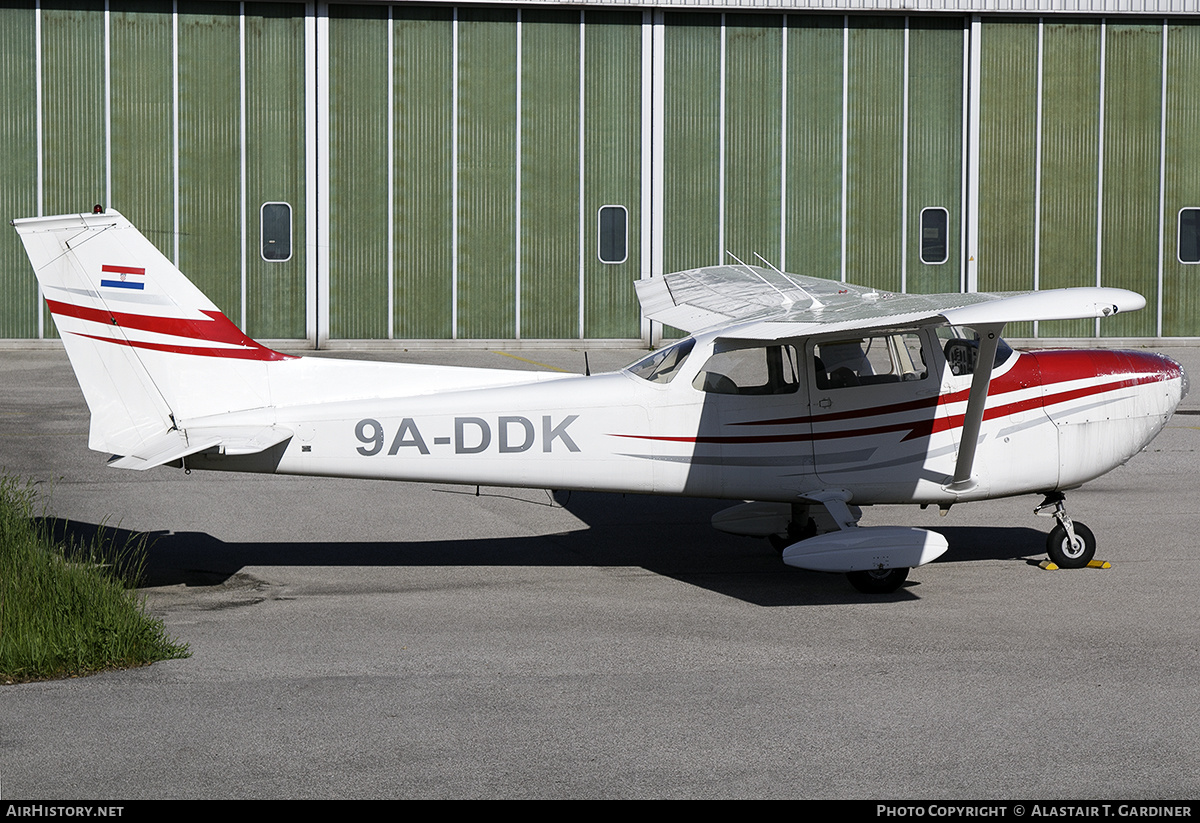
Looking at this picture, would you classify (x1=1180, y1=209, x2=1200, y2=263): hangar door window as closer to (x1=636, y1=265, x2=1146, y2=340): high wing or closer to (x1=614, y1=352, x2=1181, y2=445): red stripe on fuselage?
(x1=636, y1=265, x2=1146, y2=340): high wing

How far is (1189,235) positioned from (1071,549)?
750 inches

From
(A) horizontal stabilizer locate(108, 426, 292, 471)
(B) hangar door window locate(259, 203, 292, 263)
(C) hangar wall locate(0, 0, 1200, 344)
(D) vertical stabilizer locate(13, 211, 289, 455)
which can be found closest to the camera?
(A) horizontal stabilizer locate(108, 426, 292, 471)

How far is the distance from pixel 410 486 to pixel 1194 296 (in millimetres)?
19574

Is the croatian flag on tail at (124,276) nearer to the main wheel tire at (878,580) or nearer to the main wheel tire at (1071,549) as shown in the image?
the main wheel tire at (878,580)

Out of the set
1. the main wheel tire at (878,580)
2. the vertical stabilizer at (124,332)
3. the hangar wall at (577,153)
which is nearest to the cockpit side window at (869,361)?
the main wheel tire at (878,580)

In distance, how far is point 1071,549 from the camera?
32.2 ft

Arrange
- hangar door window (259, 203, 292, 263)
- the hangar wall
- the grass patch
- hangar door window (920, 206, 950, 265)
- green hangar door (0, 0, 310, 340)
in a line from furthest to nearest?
hangar door window (920, 206, 950, 265), hangar door window (259, 203, 292, 263), the hangar wall, green hangar door (0, 0, 310, 340), the grass patch

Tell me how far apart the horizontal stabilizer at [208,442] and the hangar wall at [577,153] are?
15979mm

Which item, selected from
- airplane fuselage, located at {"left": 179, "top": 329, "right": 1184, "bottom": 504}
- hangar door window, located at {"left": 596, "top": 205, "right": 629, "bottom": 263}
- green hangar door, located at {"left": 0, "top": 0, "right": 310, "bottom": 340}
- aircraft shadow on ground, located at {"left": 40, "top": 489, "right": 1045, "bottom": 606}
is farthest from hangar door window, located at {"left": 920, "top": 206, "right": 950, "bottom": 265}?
airplane fuselage, located at {"left": 179, "top": 329, "right": 1184, "bottom": 504}

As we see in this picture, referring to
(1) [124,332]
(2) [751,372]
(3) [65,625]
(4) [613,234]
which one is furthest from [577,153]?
(3) [65,625]

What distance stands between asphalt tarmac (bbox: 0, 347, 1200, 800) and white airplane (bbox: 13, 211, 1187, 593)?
0.77m

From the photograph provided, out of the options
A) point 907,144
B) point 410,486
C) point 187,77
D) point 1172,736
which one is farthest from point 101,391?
point 907,144

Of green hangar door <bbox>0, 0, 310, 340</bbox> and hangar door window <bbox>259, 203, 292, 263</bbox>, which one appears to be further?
hangar door window <bbox>259, 203, 292, 263</bbox>

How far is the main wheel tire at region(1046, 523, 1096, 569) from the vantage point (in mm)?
9805
